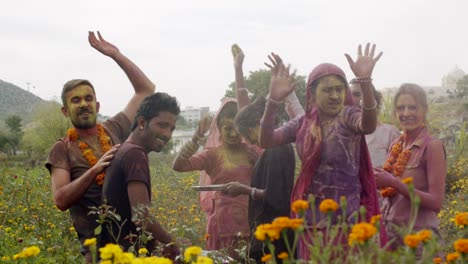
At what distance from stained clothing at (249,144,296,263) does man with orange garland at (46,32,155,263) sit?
83 cm

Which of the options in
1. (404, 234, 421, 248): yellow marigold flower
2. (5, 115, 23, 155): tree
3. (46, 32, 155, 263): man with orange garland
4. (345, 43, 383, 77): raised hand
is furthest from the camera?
(5, 115, 23, 155): tree

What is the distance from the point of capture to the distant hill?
101875mm

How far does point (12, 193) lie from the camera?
7152mm

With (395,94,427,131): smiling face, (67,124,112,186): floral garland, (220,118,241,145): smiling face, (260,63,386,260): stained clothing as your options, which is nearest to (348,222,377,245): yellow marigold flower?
(260,63,386,260): stained clothing

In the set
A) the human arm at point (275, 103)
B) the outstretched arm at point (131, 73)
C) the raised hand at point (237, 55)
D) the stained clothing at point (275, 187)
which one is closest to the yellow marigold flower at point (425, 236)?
the human arm at point (275, 103)

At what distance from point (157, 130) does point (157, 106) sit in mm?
126

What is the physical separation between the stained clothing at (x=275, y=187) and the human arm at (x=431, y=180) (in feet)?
1.56

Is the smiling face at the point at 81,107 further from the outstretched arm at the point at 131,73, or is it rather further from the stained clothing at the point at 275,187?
the stained clothing at the point at 275,187

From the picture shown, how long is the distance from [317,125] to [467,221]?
3.99 feet

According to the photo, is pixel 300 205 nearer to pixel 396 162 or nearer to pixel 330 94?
pixel 330 94

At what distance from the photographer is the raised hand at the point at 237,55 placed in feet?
15.2

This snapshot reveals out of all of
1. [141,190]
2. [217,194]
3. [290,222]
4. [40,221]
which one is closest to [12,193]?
[40,221]

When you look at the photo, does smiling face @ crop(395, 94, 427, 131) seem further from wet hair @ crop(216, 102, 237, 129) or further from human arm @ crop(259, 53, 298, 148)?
wet hair @ crop(216, 102, 237, 129)

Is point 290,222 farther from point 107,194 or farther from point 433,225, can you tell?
point 433,225
